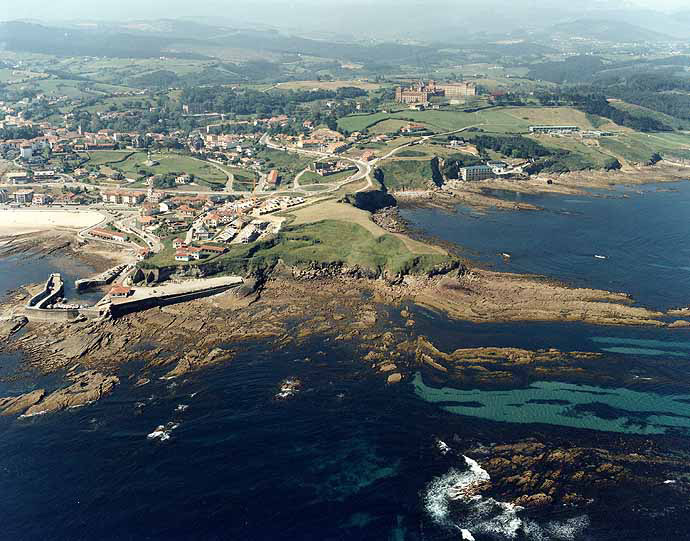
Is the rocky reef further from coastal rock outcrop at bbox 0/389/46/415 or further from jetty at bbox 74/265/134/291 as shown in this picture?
jetty at bbox 74/265/134/291

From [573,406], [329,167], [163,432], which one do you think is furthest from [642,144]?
[163,432]

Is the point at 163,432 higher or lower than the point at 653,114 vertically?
lower

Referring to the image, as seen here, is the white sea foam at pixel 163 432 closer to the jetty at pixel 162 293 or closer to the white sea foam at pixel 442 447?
the white sea foam at pixel 442 447

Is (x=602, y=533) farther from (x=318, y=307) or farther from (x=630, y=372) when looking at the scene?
(x=318, y=307)

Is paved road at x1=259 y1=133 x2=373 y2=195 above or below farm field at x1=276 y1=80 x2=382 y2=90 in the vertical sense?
below

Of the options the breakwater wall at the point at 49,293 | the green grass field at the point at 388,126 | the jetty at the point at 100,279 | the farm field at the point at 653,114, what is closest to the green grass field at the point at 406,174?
the green grass field at the point at 388,126

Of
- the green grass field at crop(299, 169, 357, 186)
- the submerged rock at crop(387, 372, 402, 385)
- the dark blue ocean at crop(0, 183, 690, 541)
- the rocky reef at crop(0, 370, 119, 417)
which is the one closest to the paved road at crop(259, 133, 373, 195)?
the green grass field at crop(299, 169, 357, 186)

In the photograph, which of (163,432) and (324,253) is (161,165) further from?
(163,432)
